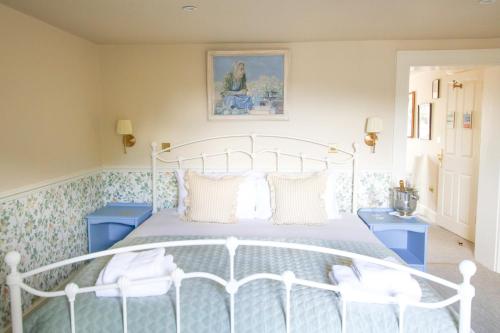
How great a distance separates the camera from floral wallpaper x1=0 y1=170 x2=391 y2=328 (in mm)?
2609

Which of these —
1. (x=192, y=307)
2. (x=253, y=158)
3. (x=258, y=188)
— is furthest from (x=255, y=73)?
(x=192, y=307)

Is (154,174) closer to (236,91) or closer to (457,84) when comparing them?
(236,91)

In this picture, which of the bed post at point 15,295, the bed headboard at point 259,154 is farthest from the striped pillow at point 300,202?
the bed post at point 15,295

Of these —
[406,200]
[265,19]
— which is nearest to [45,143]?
[265,19]

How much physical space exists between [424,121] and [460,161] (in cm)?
105

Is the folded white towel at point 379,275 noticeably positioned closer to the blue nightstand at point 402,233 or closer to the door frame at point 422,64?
the blue nightstand at point 402,233

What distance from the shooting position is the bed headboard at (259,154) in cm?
374

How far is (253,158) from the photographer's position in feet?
12.4

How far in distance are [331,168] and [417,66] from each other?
118 cm

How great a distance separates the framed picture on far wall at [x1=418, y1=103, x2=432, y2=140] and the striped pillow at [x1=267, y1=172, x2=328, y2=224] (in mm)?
2931

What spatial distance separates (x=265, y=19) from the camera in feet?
9.53

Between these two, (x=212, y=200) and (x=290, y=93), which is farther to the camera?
(x=290, y=93)

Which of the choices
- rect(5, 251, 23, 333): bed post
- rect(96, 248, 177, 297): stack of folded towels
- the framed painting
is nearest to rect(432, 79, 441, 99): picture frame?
the framed painting

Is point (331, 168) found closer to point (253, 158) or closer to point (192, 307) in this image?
point (253, 158)
